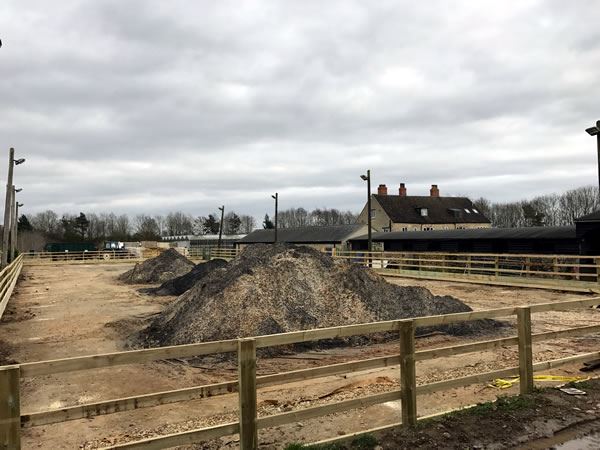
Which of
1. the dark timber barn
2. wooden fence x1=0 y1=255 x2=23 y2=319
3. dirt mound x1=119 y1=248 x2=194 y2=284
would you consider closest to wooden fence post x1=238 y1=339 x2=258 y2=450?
wooden fence x1=0 y1=255 x2=23 y2=319

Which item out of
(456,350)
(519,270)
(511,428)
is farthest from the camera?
(519,270)

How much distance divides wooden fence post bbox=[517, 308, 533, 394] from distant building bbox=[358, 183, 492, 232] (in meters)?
55.1

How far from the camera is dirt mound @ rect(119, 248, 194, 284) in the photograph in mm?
30797

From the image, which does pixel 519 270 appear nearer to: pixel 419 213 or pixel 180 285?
pixel 180 285

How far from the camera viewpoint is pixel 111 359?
3.82 metres

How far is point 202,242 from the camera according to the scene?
112312 mm

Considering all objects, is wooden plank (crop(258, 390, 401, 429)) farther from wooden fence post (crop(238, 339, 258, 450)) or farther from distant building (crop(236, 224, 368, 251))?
distant building (crop(236, 224, 368, 251))

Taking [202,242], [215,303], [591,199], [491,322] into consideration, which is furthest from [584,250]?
[202,242]

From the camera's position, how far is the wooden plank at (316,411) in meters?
4.34

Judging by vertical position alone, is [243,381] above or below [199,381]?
above

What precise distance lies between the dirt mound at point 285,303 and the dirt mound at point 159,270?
17920 mm

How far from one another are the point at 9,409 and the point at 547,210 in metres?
102

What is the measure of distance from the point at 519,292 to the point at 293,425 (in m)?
16.8

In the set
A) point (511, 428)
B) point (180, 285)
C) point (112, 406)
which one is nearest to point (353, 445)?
point (511, 428)
